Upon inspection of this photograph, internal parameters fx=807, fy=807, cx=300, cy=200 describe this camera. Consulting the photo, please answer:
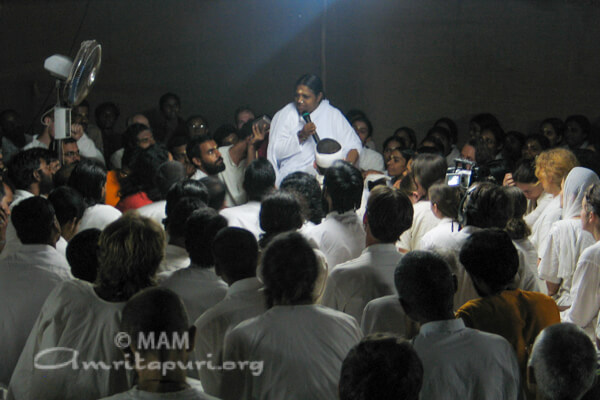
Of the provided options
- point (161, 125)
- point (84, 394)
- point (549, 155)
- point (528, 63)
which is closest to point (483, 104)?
point (528, 63)

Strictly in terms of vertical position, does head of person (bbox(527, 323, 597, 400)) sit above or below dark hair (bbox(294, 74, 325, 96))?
below

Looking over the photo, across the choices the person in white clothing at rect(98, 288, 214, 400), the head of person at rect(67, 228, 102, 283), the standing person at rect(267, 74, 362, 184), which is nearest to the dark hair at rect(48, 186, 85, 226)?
the head of person at rect(67, 228, 102, 283)

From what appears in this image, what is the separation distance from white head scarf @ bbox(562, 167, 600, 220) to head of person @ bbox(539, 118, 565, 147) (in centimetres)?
377

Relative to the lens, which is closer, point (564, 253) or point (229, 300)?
point (229, 300)

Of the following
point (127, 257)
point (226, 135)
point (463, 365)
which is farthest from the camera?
point (226, 135)

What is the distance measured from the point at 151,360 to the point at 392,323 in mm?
1081

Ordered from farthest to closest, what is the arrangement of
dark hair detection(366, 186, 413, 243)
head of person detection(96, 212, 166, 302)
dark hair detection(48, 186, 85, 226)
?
1. dark hair detection(48, 186, 85, 226)
2. dark hair detection(366, 186, 413, 243)
3. head of person detection(96, 212, 166, 302)

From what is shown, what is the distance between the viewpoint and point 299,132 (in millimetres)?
6445

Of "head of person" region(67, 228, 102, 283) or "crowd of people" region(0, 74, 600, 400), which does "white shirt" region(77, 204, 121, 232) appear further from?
"head of person" region(67, 228, 102, 283)

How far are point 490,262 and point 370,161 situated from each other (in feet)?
16.1

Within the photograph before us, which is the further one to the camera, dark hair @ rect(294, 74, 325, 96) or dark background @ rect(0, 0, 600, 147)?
dark background @ rect(0, 0, 600, 147)

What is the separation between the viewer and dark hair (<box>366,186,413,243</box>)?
335 cm

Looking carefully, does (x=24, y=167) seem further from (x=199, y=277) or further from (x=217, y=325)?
(x=217, y=325)

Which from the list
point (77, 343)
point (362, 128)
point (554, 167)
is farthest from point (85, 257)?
point (362, 128)
